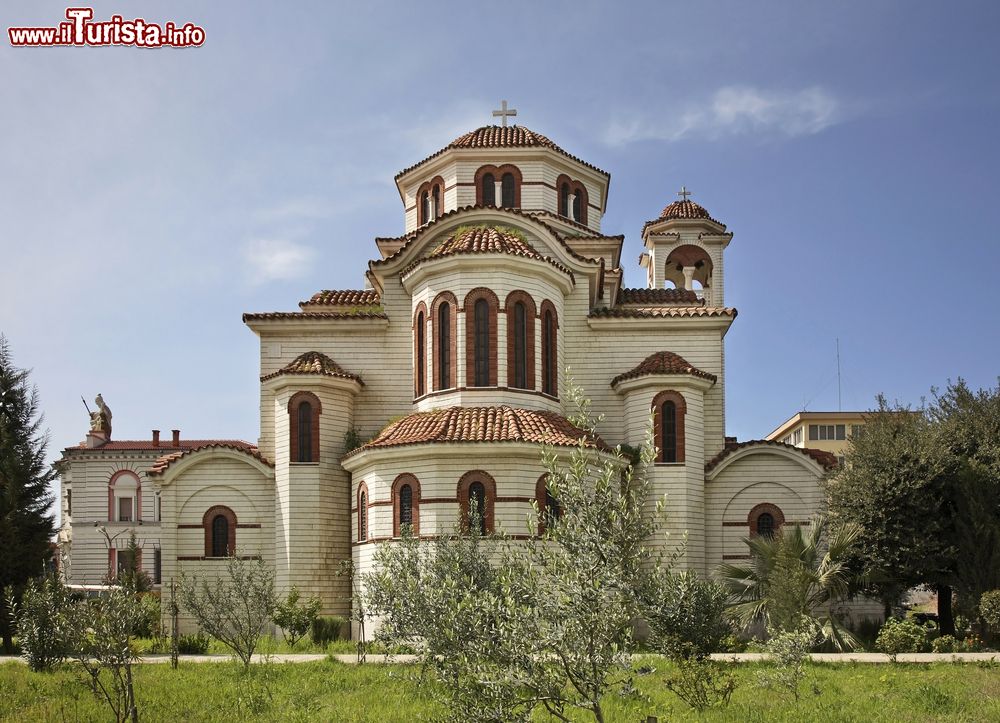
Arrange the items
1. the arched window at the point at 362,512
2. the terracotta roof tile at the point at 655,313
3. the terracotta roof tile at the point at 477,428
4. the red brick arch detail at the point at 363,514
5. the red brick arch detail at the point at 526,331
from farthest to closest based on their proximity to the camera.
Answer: the terracotta roof tile at the point at 655,313 < the red brick arch detail at the point at 526,331 < the arched window at the point at 362,512 < the red brick arch detail at the point at 363,514 < the terracotta roof tile at the point at 477,428

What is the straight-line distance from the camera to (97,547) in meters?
53.8

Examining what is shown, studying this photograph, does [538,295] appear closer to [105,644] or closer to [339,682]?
[339,682]

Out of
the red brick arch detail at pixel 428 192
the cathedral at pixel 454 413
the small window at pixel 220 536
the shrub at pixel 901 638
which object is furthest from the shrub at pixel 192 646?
the shrub at pixel 901 638

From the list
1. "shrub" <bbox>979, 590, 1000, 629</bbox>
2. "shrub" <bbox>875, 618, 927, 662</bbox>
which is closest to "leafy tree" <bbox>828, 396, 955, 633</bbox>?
"shrub" <bbox>979, 590, 1000, 629</bbox>

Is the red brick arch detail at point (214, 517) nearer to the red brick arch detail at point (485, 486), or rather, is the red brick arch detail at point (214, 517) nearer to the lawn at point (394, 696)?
the red brick arch detail at point (485, 486)

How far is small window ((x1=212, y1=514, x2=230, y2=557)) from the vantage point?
2573 cm

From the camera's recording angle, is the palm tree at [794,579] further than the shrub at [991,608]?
No

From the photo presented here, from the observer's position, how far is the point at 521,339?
2489 cm

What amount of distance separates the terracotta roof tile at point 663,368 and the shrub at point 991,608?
27.5 feet

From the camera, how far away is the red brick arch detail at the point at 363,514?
23.5 m

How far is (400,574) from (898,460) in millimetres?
16327

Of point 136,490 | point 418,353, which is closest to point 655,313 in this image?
point 418,353

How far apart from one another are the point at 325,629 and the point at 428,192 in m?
14.6

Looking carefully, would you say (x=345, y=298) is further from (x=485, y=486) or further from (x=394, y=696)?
(x=394, y=696)
